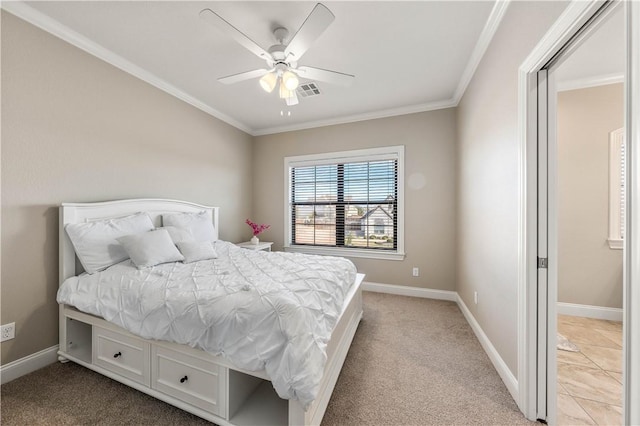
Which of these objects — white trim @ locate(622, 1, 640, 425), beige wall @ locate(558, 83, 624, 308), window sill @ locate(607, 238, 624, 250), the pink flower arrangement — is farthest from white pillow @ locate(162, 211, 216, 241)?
window sill @ locate(607, 238, 624, 250)

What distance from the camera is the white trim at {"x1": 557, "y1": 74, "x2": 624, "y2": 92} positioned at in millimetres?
2572

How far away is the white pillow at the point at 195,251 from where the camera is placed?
7.61ft

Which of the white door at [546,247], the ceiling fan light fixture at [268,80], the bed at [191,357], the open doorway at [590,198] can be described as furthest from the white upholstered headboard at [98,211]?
the open doorway at [590,198]

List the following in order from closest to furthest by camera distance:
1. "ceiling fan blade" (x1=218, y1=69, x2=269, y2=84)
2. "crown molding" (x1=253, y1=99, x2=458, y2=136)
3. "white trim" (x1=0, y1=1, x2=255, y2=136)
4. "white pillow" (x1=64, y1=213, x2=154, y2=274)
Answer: "white trim" (x1=0, y1=1, x2=255, y2=136) < "white pillow" (x1=64, y1=213, x2=154, y2=274) < "ceiling fan blade" (x1=218, y1=69, x2=269, y2=84) < "crown molding" (x1=253, y1=99, x2=458, y2=136)

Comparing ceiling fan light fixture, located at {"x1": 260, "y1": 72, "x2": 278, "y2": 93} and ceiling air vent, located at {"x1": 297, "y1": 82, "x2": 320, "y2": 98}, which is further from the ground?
ceiling air vent, located at {"x1": 297, "y1": 82, "x2": 320, "y2": 98}

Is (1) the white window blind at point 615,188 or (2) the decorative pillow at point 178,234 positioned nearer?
(2) the decorative pillow at point 178,234

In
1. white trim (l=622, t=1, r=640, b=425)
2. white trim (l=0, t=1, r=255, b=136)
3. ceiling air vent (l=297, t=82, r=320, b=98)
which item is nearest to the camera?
white trim (l=622, t=1, r=640, b=425)

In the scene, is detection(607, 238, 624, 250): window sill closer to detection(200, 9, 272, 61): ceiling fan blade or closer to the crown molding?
the crown molding

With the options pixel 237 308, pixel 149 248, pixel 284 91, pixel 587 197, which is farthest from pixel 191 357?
pixel 587 197

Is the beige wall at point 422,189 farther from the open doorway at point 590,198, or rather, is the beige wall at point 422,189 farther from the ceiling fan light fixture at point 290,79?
the ceiling fan light fixture at point 290,79

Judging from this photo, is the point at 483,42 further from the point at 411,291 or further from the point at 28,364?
the point at 28,364

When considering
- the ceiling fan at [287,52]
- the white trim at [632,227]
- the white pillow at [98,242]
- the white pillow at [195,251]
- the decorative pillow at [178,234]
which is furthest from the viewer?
the decorative pillow at [178,234]

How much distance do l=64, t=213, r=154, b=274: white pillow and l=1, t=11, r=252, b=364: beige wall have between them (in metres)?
0.24

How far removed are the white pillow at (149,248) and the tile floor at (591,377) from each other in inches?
117
